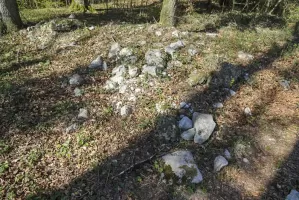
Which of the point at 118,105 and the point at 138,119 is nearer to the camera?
the point at 138,119

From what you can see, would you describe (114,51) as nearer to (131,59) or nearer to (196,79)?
(131,59)

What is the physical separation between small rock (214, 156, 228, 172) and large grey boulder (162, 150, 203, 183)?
357mm

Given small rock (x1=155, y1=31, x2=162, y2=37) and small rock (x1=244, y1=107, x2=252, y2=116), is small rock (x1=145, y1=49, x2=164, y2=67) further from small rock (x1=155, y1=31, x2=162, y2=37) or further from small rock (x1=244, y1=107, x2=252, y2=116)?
small rock (x1=244, y1=107, x2=252, y2=116)

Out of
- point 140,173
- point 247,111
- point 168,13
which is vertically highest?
point 168,13

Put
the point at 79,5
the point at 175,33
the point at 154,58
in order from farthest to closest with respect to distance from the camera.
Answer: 1. the point at 79,5
2. the point at 175,33
3. the point at 154,58

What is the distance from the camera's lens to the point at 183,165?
4094 mm

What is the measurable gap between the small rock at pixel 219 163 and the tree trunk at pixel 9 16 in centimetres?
725

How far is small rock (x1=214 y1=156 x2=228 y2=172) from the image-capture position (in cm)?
419

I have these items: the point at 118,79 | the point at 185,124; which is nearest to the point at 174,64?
the point at 118,79

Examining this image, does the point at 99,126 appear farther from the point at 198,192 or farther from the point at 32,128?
the point at 198,192

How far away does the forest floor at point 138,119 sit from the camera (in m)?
3.94

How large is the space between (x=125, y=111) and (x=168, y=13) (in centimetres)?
450

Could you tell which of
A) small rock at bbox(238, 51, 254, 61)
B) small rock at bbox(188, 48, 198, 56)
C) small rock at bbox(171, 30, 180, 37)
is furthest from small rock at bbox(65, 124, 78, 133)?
Answer: small rock at bbox(238, 51, 254, 61)

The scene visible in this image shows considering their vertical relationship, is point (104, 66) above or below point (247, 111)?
above
